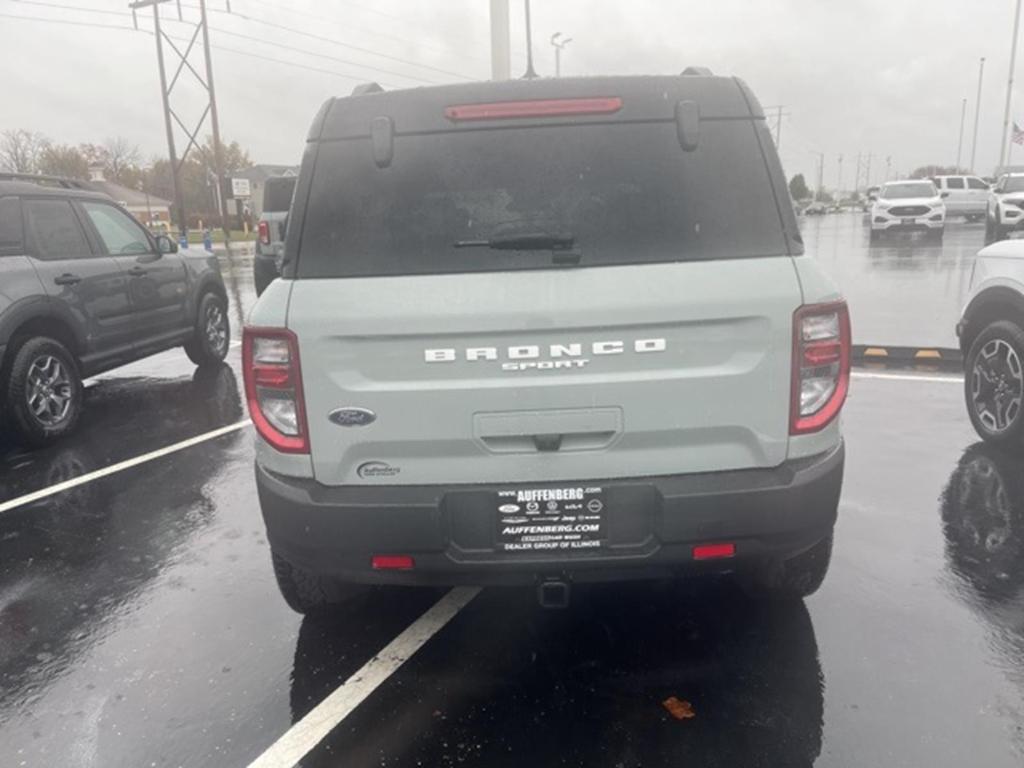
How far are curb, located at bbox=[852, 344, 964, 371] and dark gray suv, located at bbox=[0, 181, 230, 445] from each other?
695 centimetres

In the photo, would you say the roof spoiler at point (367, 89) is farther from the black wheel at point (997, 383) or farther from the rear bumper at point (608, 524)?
the black wheel at point (997, 383)

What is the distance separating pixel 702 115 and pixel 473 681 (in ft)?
7.06

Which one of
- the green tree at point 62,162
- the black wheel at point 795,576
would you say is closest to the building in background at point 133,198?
the green tree at point 62,162

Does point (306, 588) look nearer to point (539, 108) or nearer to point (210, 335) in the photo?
point (539, 108)

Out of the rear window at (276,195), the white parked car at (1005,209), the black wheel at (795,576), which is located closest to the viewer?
the black wheel at (795,576)

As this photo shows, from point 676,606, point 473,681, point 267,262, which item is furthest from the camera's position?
point 267,262

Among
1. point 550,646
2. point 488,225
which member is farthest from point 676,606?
point 488,225

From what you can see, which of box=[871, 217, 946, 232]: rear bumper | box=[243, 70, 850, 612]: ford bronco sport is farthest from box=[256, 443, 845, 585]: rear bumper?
box=[871, 217, 946, 232]: rear bumper

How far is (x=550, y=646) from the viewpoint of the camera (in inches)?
125

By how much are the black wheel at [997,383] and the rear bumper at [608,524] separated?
3.25 meters

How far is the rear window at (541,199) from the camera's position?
259cm

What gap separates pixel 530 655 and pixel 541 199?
67.7 inches

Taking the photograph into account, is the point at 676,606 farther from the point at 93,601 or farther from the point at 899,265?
the point at 899,265

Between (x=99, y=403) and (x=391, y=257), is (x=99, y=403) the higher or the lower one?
the lower one
